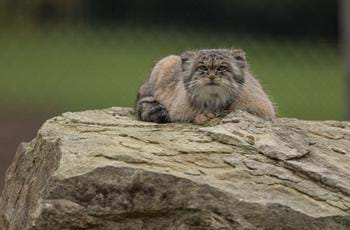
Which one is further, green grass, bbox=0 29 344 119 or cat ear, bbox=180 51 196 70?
green grass, bbox=0 29 344 119

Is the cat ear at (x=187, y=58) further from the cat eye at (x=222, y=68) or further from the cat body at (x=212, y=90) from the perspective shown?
the cat eye at (x=222, y=68)

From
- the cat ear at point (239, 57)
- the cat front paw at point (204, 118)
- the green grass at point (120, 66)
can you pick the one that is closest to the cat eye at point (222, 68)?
the cat ear at point (239, 57)

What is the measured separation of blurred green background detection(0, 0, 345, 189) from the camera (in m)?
16.4

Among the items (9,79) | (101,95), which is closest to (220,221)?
(101,95)

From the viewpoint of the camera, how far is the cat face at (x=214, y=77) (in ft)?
29.1

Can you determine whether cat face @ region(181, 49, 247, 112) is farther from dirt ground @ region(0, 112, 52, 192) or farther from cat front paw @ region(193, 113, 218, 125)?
dirt ground @ region(0, 112, 52, 192)

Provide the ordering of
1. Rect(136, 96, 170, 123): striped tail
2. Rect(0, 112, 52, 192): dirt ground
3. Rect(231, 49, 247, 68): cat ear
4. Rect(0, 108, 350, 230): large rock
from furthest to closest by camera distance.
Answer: Rect(0, 112, 52, 192): dirt ground, Rect(136, 96, 170, 123): striped tail, Rect(231, 49, 247, 68): cat ear, Rect(0, 108, 350, 230): large rock

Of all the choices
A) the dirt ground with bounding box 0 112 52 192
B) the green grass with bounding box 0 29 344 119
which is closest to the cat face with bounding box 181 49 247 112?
the dirt ground with bounding box 0 112 52 192

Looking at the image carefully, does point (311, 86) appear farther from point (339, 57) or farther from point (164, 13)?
point (164, 13)

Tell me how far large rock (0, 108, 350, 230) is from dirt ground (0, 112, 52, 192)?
6447mm

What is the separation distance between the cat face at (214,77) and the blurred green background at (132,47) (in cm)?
617

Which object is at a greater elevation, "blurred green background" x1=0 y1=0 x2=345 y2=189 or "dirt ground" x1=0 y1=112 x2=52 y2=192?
"blurred green background" x1=0 y1=0 x2=345 y2=189

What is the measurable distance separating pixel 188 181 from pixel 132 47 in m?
9.84

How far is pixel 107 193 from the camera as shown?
7820mm
